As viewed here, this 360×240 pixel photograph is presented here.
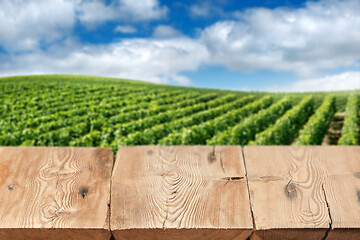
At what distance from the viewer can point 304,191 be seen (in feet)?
4.75

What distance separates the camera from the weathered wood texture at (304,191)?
1.35 metres

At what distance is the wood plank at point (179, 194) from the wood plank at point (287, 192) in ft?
0.20

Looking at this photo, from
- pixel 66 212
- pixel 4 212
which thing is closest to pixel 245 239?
pixel 66 212

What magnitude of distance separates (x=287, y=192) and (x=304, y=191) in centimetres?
8

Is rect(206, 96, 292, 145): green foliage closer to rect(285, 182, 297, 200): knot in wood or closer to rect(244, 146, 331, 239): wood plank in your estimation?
rect(244, 146, 331, 239): wood plank

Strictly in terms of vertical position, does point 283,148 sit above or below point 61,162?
above

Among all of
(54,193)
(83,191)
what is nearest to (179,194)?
(83,191)

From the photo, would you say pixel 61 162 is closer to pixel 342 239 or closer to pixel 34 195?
pixel 34 195

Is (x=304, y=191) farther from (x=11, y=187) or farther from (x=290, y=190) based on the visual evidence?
(x=11, y=187)

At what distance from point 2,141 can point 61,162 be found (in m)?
12.7

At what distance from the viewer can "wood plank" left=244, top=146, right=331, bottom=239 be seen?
1345 mm

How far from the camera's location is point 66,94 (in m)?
23.8

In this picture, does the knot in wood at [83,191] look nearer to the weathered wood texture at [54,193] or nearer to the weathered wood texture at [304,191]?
the weathered wood texture at [54,193]

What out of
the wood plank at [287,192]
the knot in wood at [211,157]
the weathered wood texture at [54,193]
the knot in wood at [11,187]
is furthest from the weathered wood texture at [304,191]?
the knot in wood at [11,187]
